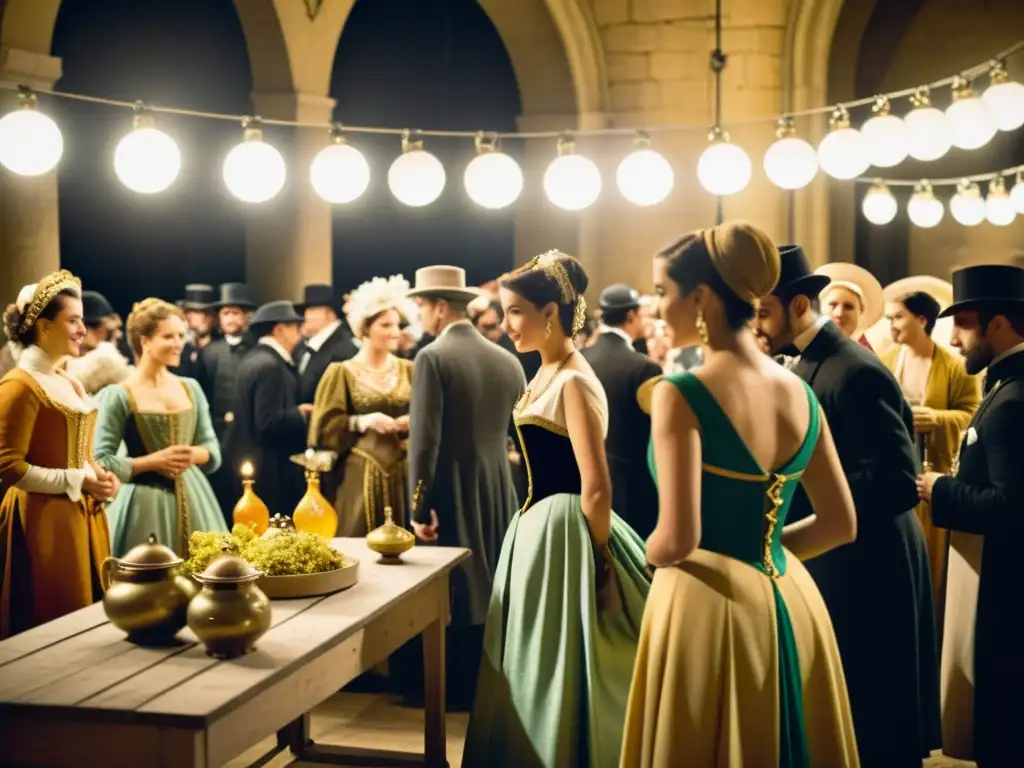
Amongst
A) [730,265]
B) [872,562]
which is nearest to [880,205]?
[872,562]

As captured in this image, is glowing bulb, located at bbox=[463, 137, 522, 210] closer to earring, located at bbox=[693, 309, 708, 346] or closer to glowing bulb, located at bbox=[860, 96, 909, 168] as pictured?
glowing bulb, located at bbox=[860, 96, 909, 168]

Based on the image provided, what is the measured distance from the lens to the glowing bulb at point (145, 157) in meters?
5.20

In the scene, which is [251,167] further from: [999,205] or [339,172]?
[999,205]

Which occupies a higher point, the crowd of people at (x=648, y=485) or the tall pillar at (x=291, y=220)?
the tall pillar at (x=291, y=220)

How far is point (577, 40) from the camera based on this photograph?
940 centimetres

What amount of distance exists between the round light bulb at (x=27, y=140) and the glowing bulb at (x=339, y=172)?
1.29 m

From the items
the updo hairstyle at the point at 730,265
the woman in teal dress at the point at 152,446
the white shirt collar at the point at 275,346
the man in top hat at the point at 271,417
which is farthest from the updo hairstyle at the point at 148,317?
the updo hairstyle at the point at 730,265

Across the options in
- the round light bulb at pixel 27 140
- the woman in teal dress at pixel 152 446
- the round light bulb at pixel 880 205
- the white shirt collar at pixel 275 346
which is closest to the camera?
the round light bulb at pixel 27 140

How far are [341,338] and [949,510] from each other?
12.8 ft

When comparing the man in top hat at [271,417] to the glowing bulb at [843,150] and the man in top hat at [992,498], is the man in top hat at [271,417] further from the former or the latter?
the man in top hat at [992,498]

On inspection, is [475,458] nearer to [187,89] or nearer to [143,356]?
[143,356]

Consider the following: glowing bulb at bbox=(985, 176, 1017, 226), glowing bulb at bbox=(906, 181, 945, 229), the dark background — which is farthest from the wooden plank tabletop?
the dark background

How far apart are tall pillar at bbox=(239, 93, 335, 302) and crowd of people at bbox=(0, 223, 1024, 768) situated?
1.54 m

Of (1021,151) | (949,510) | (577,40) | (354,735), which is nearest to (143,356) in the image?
(354,735)
